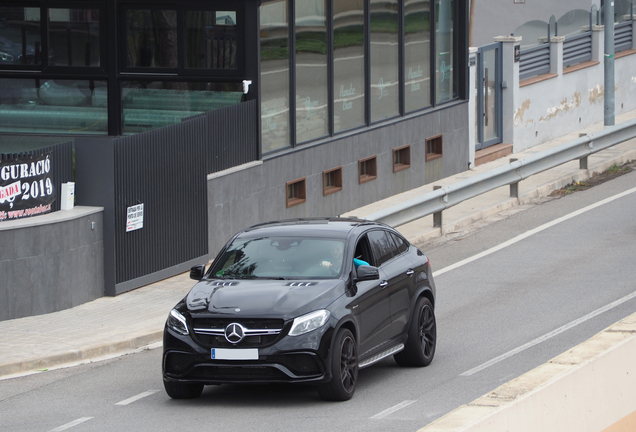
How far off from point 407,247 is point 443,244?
6.17 m

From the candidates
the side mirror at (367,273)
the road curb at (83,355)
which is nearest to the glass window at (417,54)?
the road curb at (83,355)

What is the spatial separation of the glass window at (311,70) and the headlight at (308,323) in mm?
9516

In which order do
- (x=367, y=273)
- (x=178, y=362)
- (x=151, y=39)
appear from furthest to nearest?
(x=151, y=39)
(x=367, y=273)
(x=178, y=362)

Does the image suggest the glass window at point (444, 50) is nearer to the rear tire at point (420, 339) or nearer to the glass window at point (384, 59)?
the glass window at point (384, 59)

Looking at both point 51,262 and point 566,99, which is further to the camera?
point 566,99

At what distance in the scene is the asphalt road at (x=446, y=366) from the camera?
9.79 metres

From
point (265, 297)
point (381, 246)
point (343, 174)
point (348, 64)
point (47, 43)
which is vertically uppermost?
point (47, 43)

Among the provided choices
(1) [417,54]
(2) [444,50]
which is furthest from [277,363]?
(2) [444,50]

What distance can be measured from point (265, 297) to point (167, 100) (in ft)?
28.6

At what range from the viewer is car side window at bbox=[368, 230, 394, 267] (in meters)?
11.5

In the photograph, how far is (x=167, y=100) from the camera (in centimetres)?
1822

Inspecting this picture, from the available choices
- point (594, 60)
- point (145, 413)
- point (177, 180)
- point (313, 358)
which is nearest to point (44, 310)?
point (177, 180)

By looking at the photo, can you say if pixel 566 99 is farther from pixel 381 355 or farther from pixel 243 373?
pixel 243 373

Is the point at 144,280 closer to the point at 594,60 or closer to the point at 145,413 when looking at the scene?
the point at 145,413
